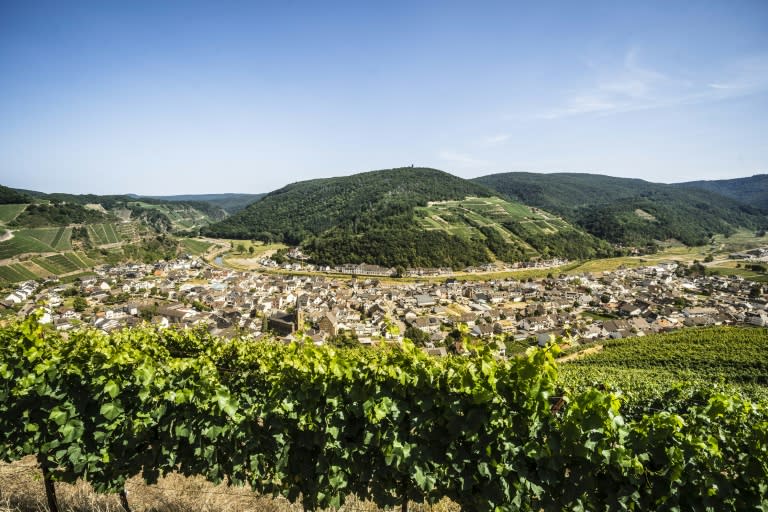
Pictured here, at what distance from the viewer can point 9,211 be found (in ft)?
364

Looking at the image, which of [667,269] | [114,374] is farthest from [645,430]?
[667,269]

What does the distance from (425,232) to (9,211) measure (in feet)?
440

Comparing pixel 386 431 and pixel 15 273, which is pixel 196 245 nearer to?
pixel 15 273

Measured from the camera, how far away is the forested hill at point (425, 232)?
117812 millimetres

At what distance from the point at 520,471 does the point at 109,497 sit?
7052 mm

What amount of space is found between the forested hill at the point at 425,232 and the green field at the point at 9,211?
2763 inches

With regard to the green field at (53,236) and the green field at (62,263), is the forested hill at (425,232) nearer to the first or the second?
the green field at (62,263)

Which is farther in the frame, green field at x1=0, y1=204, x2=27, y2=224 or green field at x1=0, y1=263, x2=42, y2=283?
green field at x1=0, y1=204, x2=27, y2=224

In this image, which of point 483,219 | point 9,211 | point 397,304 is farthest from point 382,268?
point 9,211

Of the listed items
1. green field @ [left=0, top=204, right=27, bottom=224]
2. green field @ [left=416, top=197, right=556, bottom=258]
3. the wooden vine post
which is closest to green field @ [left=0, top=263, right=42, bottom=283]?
green field @ [left=0, top=204, right=27, bottom=224]

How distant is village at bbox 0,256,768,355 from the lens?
1927 inches

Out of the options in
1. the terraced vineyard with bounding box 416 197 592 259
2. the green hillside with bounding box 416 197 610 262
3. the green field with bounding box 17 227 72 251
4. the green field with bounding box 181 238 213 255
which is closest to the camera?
the green field with bounding box 17 227 72 251

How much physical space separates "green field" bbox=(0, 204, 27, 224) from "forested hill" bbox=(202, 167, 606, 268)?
70184mm

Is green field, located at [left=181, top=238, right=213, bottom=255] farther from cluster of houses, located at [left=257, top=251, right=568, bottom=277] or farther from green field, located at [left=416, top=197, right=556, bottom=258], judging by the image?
green field, located at [left=416, top=197, right=556, bottom=258]
